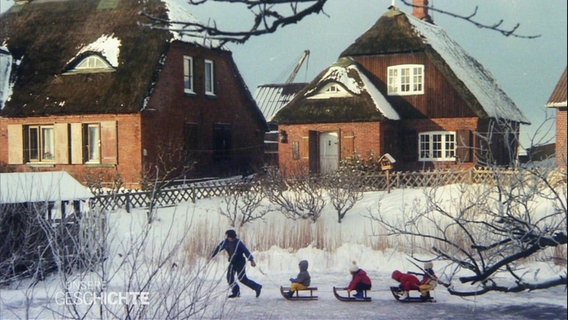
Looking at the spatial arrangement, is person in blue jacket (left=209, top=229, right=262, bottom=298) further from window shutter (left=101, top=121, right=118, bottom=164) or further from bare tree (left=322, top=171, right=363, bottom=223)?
window shutter (left=101, top=121, right=118, bottom=164)

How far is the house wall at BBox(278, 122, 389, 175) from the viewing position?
267 cm

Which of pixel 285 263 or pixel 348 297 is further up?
pixel 285 263

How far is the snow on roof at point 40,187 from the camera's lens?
295 cm

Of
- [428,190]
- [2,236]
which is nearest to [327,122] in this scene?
[428,190]

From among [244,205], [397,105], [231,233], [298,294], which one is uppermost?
[397,105]

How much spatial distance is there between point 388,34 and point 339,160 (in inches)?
21.6

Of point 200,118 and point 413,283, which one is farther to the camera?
point 200,118

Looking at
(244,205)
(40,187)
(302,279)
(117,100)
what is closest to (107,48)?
(117,100)

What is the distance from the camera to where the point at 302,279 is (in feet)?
8.94

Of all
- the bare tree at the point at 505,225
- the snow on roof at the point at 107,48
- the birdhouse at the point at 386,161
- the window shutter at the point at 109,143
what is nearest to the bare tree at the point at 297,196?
the birdhouse at the point at 386,161

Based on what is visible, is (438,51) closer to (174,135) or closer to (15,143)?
(174,135)

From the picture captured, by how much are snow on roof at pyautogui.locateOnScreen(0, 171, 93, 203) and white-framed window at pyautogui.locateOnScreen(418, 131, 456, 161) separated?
139 cm

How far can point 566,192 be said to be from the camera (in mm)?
1552

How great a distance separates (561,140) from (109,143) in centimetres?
191
